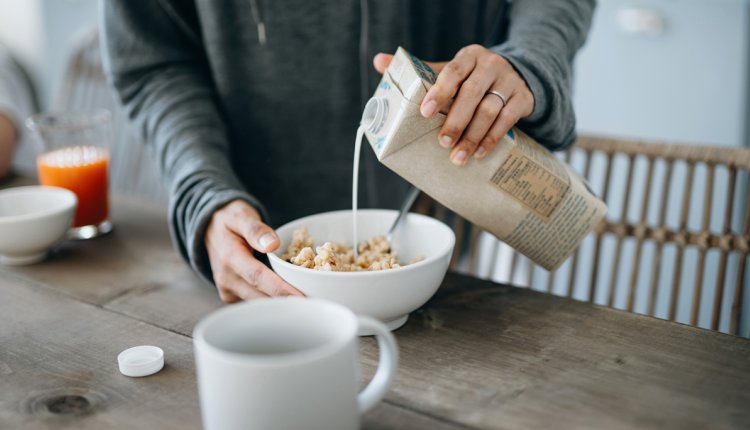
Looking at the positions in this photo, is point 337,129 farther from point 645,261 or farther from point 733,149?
point 645,261

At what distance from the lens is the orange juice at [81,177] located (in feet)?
3.95

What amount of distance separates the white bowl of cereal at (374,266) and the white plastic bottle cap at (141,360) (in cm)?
15

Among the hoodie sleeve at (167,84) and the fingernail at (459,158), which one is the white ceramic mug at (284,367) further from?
the hoodie sleeve at (167,84)

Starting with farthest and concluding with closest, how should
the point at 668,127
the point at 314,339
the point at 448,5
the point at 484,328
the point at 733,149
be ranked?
1. the point at 668,127
2. the point at 448,5
3. the point at 733,149
4. the point at 484,328
5. the point at 314,339

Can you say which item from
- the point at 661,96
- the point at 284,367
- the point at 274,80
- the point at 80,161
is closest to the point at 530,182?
the point at 284,367

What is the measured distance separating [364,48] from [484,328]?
0.55 metres

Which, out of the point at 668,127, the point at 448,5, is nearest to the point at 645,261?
the point at 668,127

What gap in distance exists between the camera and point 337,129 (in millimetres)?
1275

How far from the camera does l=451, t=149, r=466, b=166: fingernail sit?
780 millimetres

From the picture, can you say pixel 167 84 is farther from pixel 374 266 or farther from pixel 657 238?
pixel 657 238

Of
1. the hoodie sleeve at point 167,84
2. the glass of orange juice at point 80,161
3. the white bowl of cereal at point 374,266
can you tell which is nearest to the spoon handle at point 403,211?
the white bowl of cereal at point 374,266

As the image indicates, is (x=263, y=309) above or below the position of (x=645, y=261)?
above

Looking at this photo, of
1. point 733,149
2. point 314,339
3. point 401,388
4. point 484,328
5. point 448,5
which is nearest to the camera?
point 314,339

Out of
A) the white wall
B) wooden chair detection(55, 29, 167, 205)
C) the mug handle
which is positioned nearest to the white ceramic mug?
the mug handle
